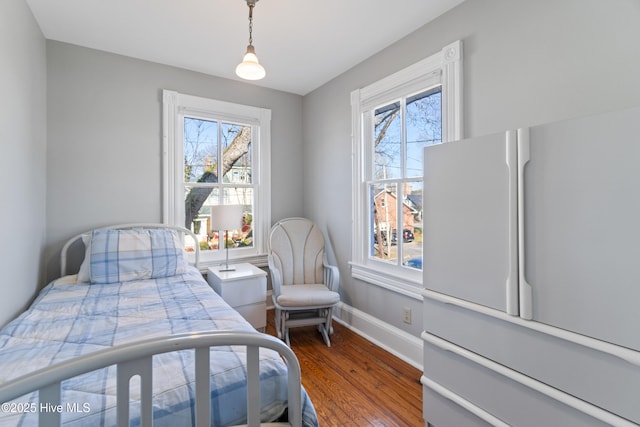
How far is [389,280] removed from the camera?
2.46 metres

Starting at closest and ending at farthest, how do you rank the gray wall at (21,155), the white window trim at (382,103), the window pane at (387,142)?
the gray wall at (21,155) → the white window trim at (382,103) → the window pane at (387,142)

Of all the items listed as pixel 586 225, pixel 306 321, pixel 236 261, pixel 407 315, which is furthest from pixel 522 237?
pixel 236 261

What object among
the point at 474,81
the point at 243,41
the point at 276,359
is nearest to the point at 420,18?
the point at 474,81

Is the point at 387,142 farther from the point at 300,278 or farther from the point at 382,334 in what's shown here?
the point at 382,334

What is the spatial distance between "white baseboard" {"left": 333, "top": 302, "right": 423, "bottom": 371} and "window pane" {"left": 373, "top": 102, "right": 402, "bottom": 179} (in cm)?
130

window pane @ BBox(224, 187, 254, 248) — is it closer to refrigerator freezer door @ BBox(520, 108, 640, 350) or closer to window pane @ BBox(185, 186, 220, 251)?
window pane @ BBox(185, 186, 220, 251)

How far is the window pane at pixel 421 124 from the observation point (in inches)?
85.1

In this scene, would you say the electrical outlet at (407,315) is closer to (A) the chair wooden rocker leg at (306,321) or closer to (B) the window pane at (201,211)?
(A) the chair wooden rocker leg at (306,321)

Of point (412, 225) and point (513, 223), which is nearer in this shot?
point (513, 223)

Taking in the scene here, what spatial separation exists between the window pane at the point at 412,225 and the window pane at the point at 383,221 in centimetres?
11

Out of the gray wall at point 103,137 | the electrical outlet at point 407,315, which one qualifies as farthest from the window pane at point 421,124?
the gray wall at point 103,137

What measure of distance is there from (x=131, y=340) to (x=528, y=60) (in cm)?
245

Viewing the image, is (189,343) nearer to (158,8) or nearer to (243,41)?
(158,8)

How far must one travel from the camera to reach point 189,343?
2.56 feet
